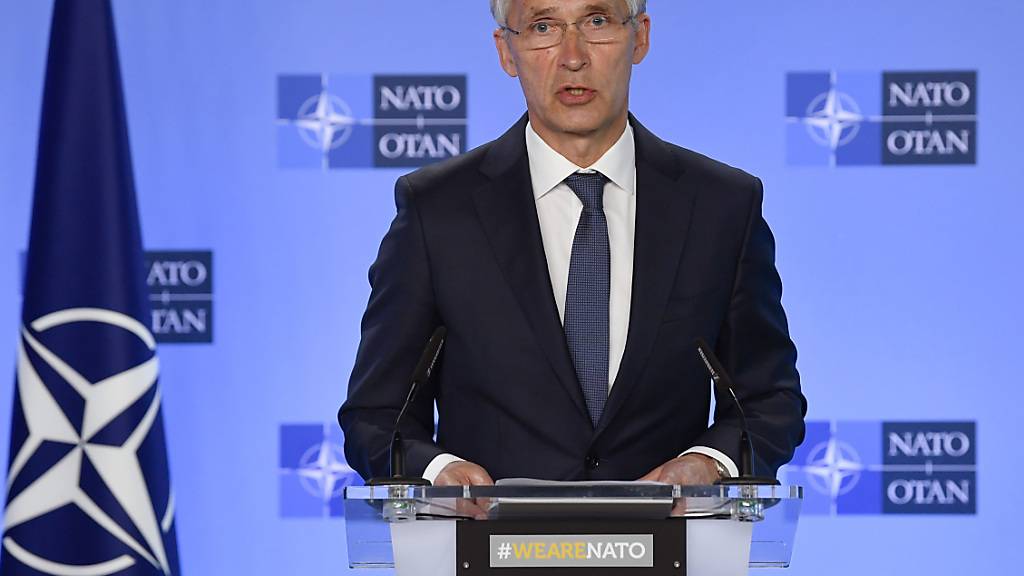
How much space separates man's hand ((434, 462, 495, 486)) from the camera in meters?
2.11

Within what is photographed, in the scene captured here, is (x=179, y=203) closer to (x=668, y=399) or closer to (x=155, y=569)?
(x=155, y=569)

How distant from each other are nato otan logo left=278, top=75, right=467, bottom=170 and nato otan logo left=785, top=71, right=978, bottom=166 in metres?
1.06

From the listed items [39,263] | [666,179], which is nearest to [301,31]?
[39,263]

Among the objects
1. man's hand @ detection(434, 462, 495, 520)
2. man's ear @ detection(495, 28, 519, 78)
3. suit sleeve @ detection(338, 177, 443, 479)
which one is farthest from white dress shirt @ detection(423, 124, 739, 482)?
man's hand @ detection(434, 462, 495, 520)

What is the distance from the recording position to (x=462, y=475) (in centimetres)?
214

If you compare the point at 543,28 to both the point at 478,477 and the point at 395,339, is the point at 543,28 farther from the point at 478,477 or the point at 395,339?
the point at 478,477

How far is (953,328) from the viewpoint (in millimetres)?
4289

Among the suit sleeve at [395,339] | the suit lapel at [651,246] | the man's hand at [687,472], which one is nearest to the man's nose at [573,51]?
the suit lapel at [651,246]

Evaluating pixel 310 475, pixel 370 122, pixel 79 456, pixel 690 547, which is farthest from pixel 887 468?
pixel 690 547

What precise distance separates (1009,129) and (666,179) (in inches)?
81.3

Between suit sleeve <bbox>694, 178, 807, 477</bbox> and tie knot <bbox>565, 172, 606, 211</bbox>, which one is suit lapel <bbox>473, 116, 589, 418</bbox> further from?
suit sleeve <bbox>694, 178, 807, 477</bbox>

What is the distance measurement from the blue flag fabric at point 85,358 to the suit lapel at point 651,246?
4.86 ft

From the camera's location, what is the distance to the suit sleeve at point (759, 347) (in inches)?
100

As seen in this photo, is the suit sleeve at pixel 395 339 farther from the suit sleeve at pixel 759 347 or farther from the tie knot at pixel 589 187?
the suit sleeve at pixel 759 347
